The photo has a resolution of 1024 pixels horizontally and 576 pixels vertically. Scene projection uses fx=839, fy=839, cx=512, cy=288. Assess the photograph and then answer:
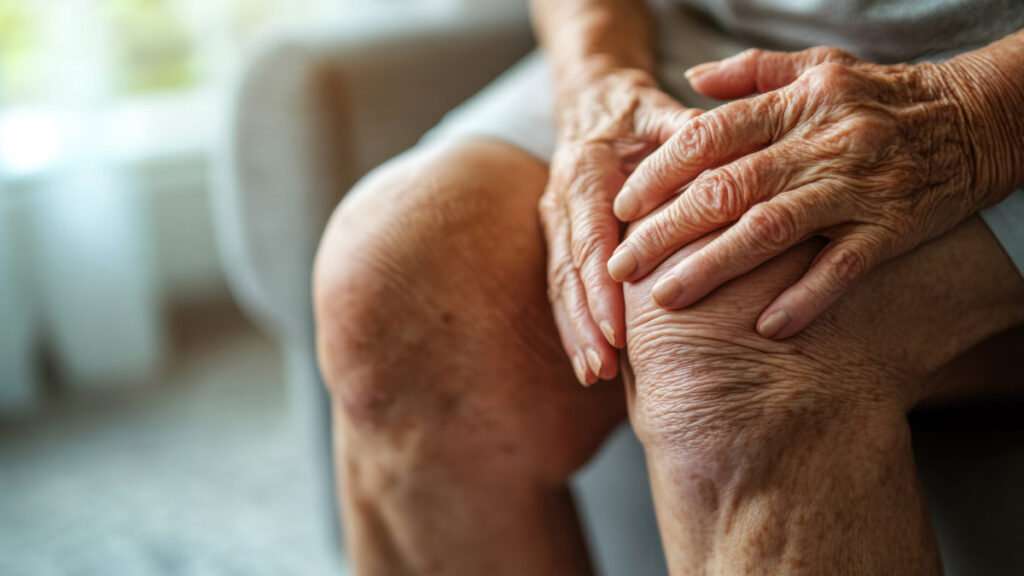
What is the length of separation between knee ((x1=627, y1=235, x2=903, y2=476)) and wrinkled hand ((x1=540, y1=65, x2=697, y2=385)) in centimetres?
5

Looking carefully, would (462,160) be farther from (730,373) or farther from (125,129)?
(125,129)

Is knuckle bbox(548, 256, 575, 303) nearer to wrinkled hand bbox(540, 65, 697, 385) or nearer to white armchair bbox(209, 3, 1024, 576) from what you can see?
wrinkled hand bbox(540, 65, 697, 385)

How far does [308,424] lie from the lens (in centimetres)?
114

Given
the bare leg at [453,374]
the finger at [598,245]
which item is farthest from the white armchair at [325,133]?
the finger at [598,245]

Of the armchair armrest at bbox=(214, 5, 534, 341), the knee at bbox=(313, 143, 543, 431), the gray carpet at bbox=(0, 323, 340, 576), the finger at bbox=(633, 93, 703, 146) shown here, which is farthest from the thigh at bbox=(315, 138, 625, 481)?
the gray carpet at bbox=(0, 323, 340, 576)

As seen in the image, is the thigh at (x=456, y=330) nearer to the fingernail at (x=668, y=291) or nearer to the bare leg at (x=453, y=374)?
the bare leg at (x=453, y=374)

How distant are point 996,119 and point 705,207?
0.20 meters

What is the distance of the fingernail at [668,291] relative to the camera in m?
0.50

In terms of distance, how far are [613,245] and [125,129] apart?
5.37 feet

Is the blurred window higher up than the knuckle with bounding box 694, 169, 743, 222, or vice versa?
the knuckle with bounding box 694, 169, 743, 222

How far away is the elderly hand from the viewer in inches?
19.5

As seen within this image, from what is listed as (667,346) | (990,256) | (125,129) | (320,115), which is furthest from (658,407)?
(125,129)

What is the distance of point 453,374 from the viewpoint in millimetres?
616

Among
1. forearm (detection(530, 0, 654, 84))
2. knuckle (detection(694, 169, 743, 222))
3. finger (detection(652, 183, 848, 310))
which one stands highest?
forearm (detection(530, 0, 654, 84))
